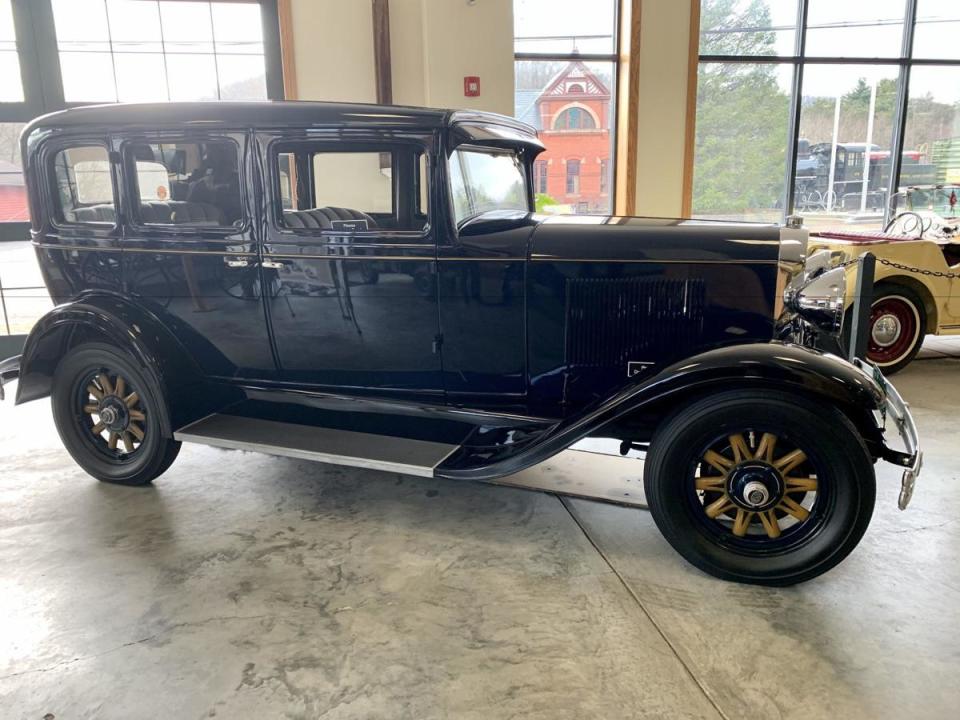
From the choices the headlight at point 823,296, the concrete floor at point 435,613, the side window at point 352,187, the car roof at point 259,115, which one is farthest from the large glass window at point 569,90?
the concrete floor at point 435,613

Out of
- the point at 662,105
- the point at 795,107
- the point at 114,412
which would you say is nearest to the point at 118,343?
→ the point at 114,412

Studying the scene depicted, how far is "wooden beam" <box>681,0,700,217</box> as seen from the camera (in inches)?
249

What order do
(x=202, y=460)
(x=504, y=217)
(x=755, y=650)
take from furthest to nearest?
(x=202, y=460) < (x=504, y=217) < (x=755, y=650)

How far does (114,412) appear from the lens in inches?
124

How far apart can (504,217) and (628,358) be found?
0.83 m

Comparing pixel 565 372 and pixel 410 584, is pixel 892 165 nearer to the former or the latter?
pixel 565 372

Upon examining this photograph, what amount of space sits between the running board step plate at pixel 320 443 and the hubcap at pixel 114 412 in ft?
1.09

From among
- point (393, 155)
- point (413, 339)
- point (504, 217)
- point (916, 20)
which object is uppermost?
point (916, 20)

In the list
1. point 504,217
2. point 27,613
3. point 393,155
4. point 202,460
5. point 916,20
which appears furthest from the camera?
point 916,20

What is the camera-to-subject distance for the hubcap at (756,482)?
7.43 ft

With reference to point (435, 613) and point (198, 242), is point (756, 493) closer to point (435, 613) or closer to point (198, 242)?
point (435, 613)

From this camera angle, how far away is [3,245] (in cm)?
556

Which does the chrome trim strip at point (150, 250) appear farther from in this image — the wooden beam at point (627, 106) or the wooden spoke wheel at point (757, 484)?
the wooden beam at point (627, 106)

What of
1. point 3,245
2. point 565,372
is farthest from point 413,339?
point 3,245
